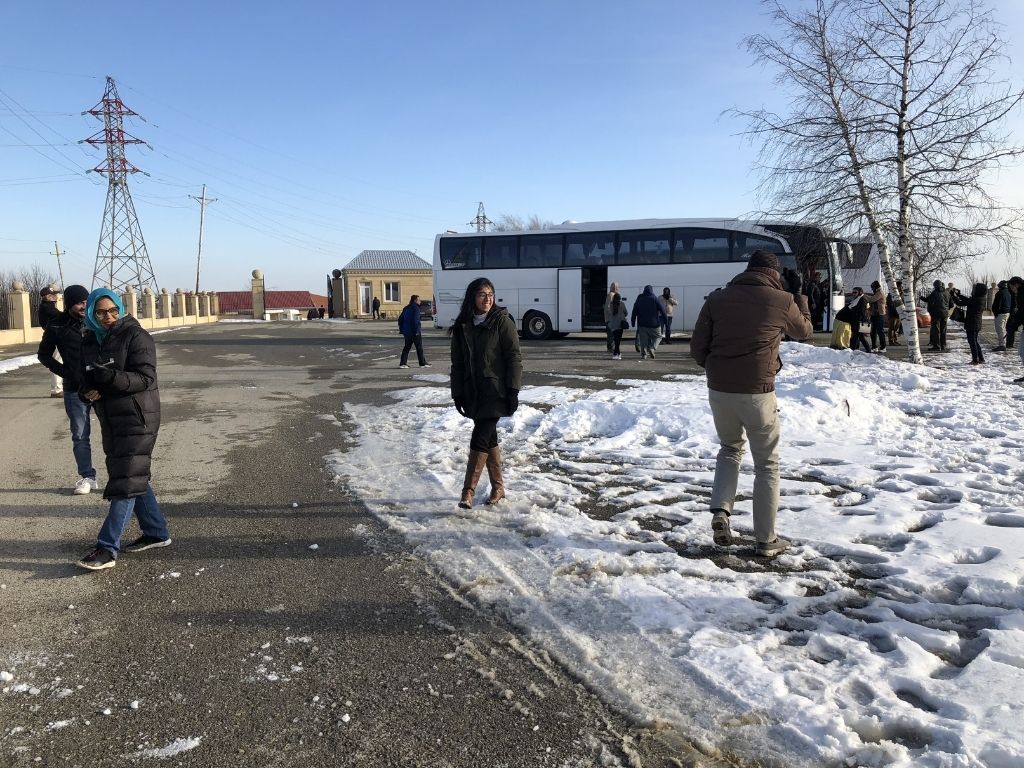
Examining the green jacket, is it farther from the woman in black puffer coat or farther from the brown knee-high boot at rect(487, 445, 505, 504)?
the woman in black puffer coat

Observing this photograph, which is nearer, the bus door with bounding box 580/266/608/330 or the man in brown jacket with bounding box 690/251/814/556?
the man in brown jacket with bounding box 690/251/814/556

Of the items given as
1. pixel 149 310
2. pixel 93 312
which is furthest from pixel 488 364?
pixel 149 310

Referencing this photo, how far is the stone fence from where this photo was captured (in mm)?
27125

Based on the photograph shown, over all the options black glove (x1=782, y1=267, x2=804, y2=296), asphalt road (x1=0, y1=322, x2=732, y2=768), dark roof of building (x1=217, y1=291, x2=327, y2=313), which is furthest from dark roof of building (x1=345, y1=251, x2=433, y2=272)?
asphalt road (x1=0, y1=322, x2=732, y2=768)

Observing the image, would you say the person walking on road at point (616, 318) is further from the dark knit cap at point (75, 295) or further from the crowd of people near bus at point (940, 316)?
the dark knit cap at point (75, 295)

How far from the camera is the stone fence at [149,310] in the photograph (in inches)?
1068

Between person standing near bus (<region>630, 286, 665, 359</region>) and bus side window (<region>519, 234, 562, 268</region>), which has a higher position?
bus side window (<region>519, 234, 562, 268</region>)

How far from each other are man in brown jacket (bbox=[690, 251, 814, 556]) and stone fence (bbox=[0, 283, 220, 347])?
11.6 m

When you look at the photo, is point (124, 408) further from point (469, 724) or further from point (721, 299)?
point (721, 299)

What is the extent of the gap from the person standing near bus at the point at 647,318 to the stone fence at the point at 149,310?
10769 millimetres

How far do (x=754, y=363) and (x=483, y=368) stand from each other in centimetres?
204

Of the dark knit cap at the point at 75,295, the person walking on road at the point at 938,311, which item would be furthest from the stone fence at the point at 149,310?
the person walking on road at the point at 938,311

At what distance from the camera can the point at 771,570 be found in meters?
4.42

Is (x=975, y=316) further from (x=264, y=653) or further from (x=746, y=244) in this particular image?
(x=264, y=653)
